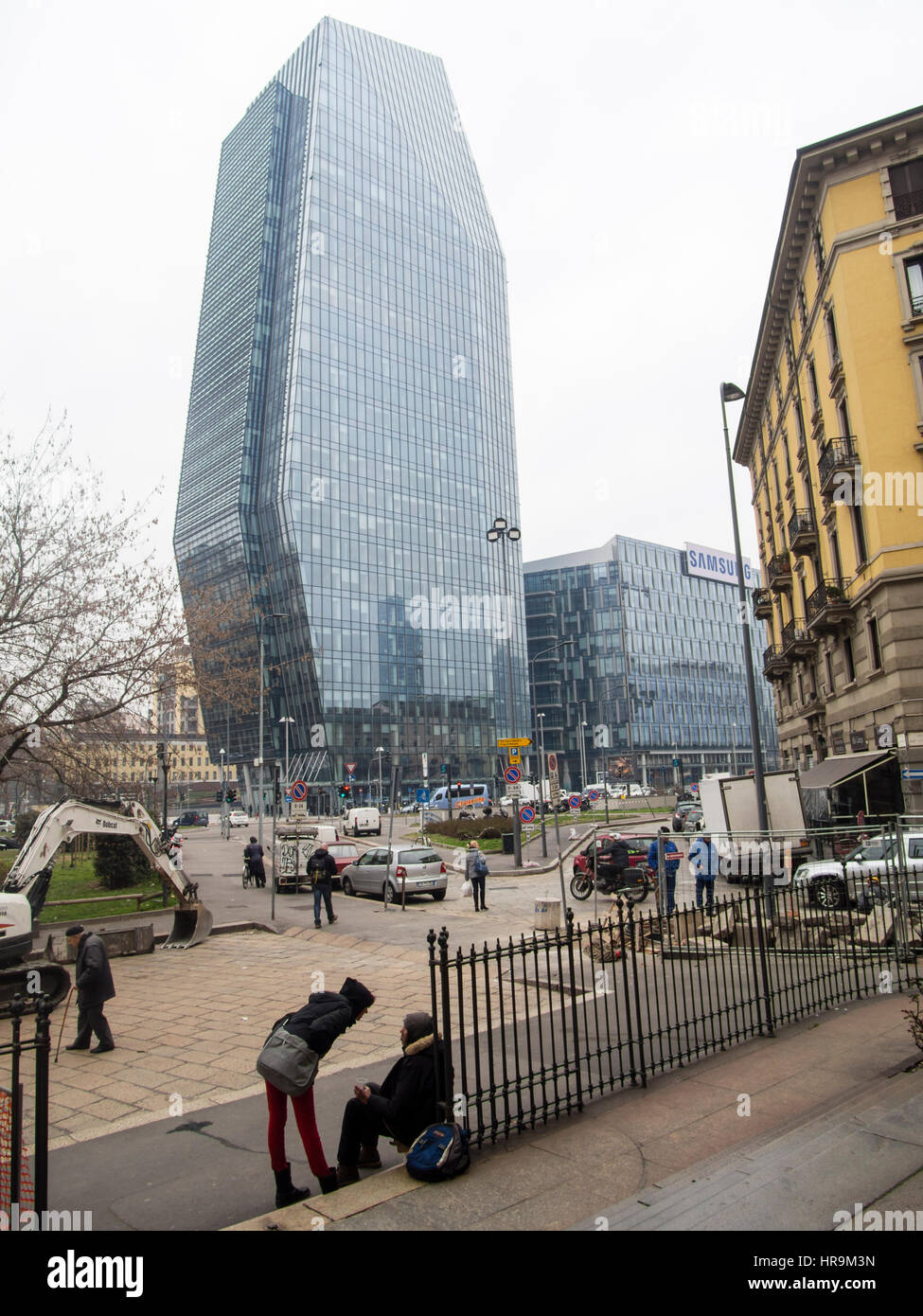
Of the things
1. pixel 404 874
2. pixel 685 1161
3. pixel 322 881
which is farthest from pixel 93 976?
pixel 404 874

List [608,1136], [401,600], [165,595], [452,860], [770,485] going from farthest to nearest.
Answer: [401,600] → [770,485] → [452,860] → [165,595] → [608,1136]

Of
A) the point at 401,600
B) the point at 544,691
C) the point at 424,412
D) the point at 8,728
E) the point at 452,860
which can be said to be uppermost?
the point at 424,412

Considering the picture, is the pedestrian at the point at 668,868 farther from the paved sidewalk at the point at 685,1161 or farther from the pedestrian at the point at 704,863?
the paved sidewalk at the point at 685,1161

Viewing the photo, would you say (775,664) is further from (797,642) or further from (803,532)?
(803,532)

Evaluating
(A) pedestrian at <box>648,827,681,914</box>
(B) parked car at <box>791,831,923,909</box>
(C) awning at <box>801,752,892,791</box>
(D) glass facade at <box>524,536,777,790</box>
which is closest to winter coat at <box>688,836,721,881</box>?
(A) pedestrian at <box>648,827,681,914</box>

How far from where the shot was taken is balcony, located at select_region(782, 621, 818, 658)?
113ft

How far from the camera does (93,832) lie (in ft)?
53.5

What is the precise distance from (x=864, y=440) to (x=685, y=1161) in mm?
26258

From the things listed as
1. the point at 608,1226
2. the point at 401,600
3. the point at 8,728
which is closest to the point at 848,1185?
the point at 608,1226

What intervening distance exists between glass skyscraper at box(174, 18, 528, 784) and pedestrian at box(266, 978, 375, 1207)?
74.9 m

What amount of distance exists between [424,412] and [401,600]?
2530cm

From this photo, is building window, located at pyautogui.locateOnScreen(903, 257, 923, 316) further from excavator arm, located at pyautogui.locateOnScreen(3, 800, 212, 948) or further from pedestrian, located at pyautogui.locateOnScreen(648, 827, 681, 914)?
excavator arm, located at pyautogui.locateOnScreen(3, 800, 212, 948)
